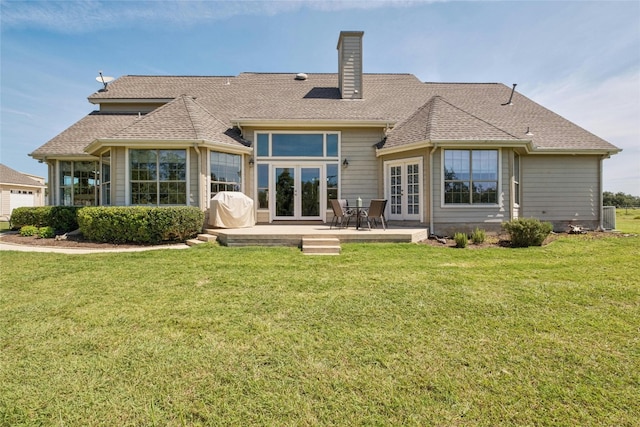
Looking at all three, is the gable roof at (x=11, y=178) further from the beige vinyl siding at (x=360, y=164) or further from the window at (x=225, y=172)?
the beige vinyl siding at (x=360, y=164)

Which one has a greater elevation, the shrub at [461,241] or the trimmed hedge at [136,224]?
the trimmed hedge at [136,224]

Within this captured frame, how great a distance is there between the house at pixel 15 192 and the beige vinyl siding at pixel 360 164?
24676mm

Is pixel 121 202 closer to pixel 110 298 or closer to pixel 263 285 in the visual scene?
pixel 110 298

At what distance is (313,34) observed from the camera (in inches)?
500

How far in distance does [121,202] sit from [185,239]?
261 cm

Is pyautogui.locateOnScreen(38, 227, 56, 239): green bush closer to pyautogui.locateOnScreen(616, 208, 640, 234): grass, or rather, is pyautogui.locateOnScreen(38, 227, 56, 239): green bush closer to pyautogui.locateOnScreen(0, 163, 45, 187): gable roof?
pyautogui.locateOnScreen(616, 208, 640, 234): grass

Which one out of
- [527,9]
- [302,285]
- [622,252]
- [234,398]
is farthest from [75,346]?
[527,9]

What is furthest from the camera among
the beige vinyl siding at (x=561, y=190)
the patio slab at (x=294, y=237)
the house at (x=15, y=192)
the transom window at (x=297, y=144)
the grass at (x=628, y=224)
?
the house at (x=15, y=192)

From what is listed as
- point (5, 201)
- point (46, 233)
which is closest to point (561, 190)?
point (46, 233)

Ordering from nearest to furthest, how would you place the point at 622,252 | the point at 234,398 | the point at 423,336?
the point at 234,398
the point at 423,336
the point at 622,252

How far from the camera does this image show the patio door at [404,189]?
960cm

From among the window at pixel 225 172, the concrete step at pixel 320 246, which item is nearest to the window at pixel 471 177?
the concrete step at pixel 320 246

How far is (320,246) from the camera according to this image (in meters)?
7.02

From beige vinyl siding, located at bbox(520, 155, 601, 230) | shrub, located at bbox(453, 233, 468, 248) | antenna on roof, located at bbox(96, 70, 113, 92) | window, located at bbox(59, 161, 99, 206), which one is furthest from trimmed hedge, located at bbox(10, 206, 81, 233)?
beige vinyl siding, located at bbox(520, 155, 601, 230)
